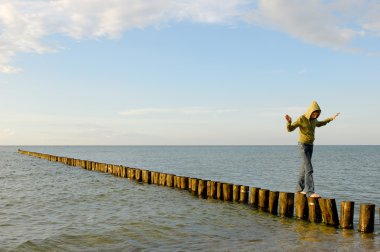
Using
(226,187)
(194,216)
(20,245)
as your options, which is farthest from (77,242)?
(226,187)

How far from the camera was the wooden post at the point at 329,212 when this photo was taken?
1072 cm

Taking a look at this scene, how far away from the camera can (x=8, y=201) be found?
666 inches

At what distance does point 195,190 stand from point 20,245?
9350mm

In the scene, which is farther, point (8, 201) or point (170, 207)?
point (8, 201)

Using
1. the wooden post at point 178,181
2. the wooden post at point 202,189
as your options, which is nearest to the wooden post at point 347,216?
the wooden post at point 202,189

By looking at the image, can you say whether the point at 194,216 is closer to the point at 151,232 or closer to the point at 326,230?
the point at 151,232

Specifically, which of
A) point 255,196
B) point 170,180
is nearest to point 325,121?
point 255,196

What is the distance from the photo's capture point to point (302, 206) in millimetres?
11461

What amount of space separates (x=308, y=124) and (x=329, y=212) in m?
2.44

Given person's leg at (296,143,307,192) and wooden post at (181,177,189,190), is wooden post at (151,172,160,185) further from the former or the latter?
person's leg at (296,143,307,192)

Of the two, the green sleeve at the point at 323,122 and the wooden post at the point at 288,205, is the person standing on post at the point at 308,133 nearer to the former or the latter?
the green sleeve at the point at 323,122

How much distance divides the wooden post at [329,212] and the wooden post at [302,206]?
57 centimetres

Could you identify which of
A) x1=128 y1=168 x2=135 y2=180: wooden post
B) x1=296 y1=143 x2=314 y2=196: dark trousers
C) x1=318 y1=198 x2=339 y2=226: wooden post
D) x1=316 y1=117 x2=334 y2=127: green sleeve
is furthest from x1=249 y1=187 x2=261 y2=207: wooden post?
x1=128 y1=168 x2=135 y2=180: wooden post

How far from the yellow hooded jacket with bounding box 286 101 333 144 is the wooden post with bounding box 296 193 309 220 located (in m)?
1.58
